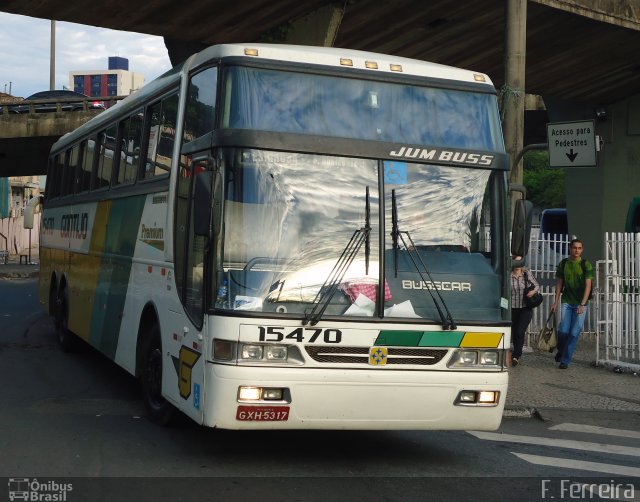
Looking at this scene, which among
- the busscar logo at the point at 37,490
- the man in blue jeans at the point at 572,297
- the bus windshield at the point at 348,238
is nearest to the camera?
the busscar logo at the point at 37,490

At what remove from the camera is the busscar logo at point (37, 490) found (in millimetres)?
6480

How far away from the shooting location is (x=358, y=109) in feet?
25.7

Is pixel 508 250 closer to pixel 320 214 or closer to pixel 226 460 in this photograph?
pixel 320 214

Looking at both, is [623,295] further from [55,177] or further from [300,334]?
[55,177]

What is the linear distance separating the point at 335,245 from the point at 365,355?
2.76 feet

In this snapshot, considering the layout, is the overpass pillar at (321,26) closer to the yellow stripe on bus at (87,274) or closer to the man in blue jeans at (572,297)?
the man in blue jeans at (572,297)

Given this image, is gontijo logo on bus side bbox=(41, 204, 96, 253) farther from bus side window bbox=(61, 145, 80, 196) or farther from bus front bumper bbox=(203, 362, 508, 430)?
bus front bumper bbox=(203, 362, 508, 430)

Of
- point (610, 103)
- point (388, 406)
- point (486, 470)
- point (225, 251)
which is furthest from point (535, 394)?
point (610, 103)

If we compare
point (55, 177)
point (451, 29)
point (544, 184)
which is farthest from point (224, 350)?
point (544, 184)

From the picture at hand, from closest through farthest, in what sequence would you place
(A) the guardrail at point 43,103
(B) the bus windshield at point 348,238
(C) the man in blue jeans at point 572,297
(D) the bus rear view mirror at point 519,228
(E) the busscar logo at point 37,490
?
(E) the busscar logo at point 37,490
(B) the bus windshield at point 348,238
(D) the bus rear view mirror at point 519,228
(C) the man in blue jeans at point 572,297
(A) the guardrail at point 43,103

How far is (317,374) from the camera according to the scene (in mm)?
7250

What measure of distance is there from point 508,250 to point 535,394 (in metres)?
4.62

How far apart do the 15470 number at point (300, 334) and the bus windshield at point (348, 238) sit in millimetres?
135

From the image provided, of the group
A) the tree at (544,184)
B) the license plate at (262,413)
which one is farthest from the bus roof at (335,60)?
the tree at (544,184)
